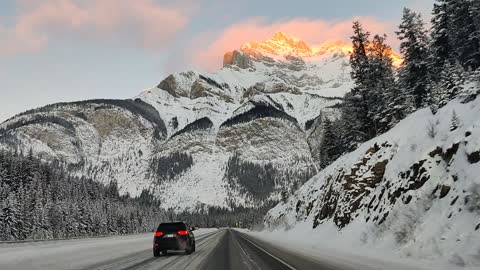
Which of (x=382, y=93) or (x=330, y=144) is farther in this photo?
(x=330, y=144)

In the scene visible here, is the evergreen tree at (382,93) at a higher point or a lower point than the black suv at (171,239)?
higher

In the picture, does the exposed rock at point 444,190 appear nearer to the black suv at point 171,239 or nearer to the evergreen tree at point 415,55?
the black suv at point 171,239

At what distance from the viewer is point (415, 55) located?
171ft

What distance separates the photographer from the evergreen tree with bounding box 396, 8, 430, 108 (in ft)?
167

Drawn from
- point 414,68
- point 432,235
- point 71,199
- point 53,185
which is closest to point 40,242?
point 432,235

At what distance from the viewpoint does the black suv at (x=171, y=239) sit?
2378 cm

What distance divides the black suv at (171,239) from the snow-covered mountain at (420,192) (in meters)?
8.47

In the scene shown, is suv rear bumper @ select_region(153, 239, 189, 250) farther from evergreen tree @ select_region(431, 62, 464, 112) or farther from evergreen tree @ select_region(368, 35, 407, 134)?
evergreen tree @ select_region(368, 35, 407, 134)

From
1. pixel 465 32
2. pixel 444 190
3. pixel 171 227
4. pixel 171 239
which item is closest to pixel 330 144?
pixel 465 32

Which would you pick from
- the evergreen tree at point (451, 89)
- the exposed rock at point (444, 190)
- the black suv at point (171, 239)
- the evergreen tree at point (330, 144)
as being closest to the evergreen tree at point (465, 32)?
the evergreen tree at point (451, 89)

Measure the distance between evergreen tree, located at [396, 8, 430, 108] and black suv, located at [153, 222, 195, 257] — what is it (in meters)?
35.5

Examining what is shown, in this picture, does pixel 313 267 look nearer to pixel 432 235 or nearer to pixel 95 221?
pixel 432 235

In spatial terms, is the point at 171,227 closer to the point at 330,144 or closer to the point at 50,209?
the point at 330,144

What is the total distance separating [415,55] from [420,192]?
128ft
